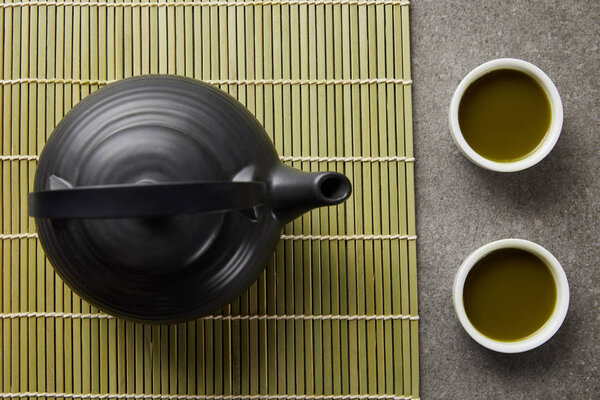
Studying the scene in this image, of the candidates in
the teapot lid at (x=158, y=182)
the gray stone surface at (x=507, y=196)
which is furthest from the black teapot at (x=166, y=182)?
the gray stone surface at (x=507, y=196)

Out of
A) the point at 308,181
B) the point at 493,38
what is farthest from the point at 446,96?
the point at 308,181

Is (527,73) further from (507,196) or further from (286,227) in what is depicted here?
(286,227)

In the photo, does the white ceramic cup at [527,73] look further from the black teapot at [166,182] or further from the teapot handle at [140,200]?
the teapot handle at [140,200]

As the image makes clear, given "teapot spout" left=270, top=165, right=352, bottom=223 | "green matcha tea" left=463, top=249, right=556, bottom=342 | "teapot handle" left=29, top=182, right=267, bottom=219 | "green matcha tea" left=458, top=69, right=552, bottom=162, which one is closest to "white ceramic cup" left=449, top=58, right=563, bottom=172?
"green matcha tea" left=458, top=69, right=552, bottom=162

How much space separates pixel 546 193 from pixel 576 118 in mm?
115

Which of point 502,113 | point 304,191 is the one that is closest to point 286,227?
point 304,191

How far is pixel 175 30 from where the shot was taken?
0.73 metres

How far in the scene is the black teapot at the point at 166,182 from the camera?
1.59 ft

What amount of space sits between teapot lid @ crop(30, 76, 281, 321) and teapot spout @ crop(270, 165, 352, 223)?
0.01m

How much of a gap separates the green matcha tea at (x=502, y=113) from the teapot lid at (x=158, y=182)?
321 mm

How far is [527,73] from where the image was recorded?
708 mm

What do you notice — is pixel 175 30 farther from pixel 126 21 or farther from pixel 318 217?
pixel 318 217

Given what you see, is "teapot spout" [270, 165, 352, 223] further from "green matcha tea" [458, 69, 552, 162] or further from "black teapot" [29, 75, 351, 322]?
"green matcha tea" [458, 69, 552, 162]

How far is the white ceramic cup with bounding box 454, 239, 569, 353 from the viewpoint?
0.69 metres
